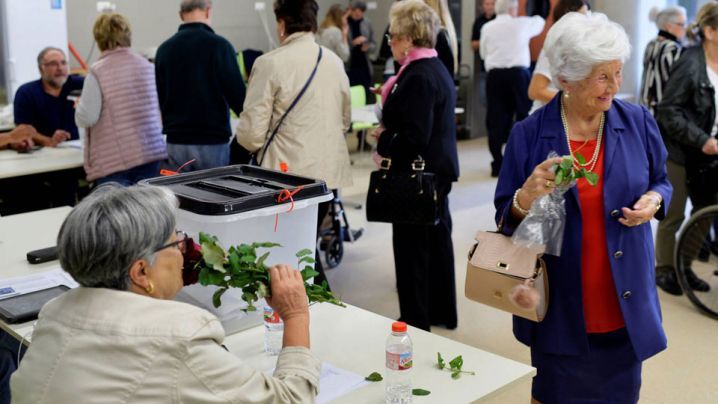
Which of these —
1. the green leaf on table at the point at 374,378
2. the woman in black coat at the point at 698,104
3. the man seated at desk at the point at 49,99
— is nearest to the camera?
the green leaf on table at the point at 374,378

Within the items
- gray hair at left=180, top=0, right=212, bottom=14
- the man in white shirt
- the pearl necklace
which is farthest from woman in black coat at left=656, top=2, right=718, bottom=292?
the man in white shirt

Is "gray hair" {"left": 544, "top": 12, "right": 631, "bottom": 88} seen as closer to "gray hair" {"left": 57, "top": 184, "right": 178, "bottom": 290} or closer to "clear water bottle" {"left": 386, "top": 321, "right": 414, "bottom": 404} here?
"clear water bottle" {"left": 386, "top": 321, "right": 414, "bottom": 404}

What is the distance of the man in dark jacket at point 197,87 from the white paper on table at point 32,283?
1860 millimetres

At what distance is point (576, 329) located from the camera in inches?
96.7

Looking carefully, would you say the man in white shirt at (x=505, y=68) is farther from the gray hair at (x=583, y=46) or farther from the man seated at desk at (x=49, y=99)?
the gray hair at (x=583, y=46)

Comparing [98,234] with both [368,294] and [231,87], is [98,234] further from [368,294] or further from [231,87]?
[368,294]

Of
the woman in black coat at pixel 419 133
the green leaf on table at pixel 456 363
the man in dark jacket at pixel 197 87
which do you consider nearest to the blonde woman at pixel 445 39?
the woman in black coat at pixel 419 133

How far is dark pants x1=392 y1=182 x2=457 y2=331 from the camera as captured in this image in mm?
4191

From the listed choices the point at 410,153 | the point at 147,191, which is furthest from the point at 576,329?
the point at 410,153

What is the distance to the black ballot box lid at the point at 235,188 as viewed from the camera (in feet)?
7.98

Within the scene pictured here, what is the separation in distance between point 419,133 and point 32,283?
1784 mm

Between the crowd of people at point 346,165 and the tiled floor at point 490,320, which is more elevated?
the crowd of people at point 346,165

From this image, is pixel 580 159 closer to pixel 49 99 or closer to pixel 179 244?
pixel 179 244

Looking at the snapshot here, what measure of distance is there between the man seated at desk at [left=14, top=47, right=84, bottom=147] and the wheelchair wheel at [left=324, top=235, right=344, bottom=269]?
185 centimetres
